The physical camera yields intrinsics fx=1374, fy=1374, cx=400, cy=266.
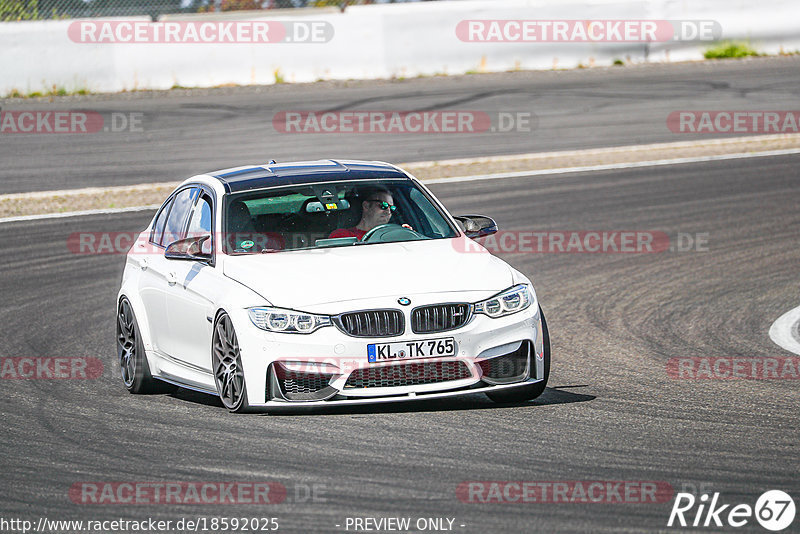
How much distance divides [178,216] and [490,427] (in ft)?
11.1

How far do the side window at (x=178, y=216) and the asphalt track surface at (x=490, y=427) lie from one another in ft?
3.80

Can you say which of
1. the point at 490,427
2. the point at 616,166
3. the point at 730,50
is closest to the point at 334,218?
the point at 490,427

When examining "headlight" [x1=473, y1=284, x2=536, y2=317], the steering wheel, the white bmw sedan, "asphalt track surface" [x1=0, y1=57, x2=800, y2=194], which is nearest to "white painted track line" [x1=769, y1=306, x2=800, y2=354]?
the white bmw sedan

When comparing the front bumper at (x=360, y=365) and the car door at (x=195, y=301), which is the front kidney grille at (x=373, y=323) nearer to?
the front bumper at (x=360, y=365)

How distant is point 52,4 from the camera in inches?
1097

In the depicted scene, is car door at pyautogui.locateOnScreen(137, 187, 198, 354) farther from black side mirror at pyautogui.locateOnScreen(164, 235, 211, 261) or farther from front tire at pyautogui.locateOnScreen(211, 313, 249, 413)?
front tire at pyautogui.locateOnScreen(211, 313, 249, 413)

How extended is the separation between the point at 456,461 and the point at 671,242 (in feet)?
31.7

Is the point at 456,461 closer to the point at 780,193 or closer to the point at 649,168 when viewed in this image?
the point at 780,193

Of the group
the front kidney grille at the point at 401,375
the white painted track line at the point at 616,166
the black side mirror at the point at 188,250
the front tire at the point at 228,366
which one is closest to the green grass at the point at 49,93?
the white painted track line at the point at 616,166

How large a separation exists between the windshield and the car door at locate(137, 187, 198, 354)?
69 cm

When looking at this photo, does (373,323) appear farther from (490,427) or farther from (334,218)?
(334,218)

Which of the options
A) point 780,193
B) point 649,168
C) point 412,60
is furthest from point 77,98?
point 780,193

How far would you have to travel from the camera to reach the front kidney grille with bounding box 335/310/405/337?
316 inches

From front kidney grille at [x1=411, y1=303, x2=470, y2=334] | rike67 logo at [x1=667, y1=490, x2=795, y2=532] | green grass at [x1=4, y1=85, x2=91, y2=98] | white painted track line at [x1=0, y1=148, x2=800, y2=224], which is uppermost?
green grass at [x1=4, y1=85, x2=91, y2=98]
